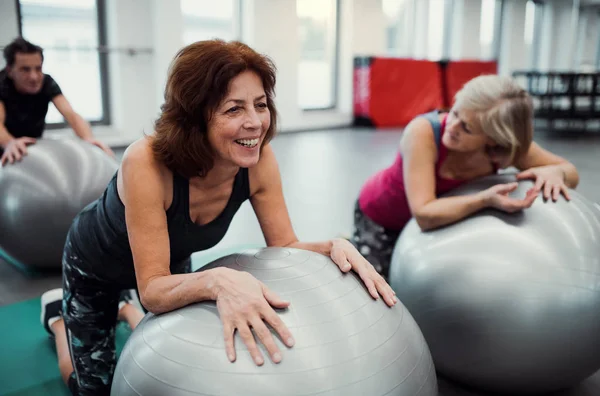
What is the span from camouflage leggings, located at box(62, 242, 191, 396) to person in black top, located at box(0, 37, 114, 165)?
1338 millimetres

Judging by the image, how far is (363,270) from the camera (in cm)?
118

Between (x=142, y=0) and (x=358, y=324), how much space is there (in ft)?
19.9

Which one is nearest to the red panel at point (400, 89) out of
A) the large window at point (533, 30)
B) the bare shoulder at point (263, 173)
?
the large window at point (533, 30)

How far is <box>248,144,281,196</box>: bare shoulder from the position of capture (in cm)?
140

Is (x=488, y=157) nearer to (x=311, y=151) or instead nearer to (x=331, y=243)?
(x=331, y=243)

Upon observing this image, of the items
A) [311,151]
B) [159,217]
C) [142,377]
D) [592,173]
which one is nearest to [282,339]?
[142,377]

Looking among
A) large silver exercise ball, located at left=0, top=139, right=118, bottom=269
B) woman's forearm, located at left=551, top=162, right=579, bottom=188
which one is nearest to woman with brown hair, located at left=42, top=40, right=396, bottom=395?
woman's forearm, located at left=551, top=162, right=579, bottom=188

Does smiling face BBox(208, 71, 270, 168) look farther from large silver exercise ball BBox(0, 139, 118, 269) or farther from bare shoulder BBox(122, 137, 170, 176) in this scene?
large silver exercise ball BBox(0, 139, 118, 269)

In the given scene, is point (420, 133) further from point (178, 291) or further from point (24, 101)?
point (24, 101)

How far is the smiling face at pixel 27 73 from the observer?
275 centimetres

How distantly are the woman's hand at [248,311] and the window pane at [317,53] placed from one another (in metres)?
7.75

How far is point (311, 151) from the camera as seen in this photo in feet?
21.2

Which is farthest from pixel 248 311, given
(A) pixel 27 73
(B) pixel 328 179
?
(B) pixel 328 179

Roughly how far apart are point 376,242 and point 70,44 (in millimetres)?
4894
